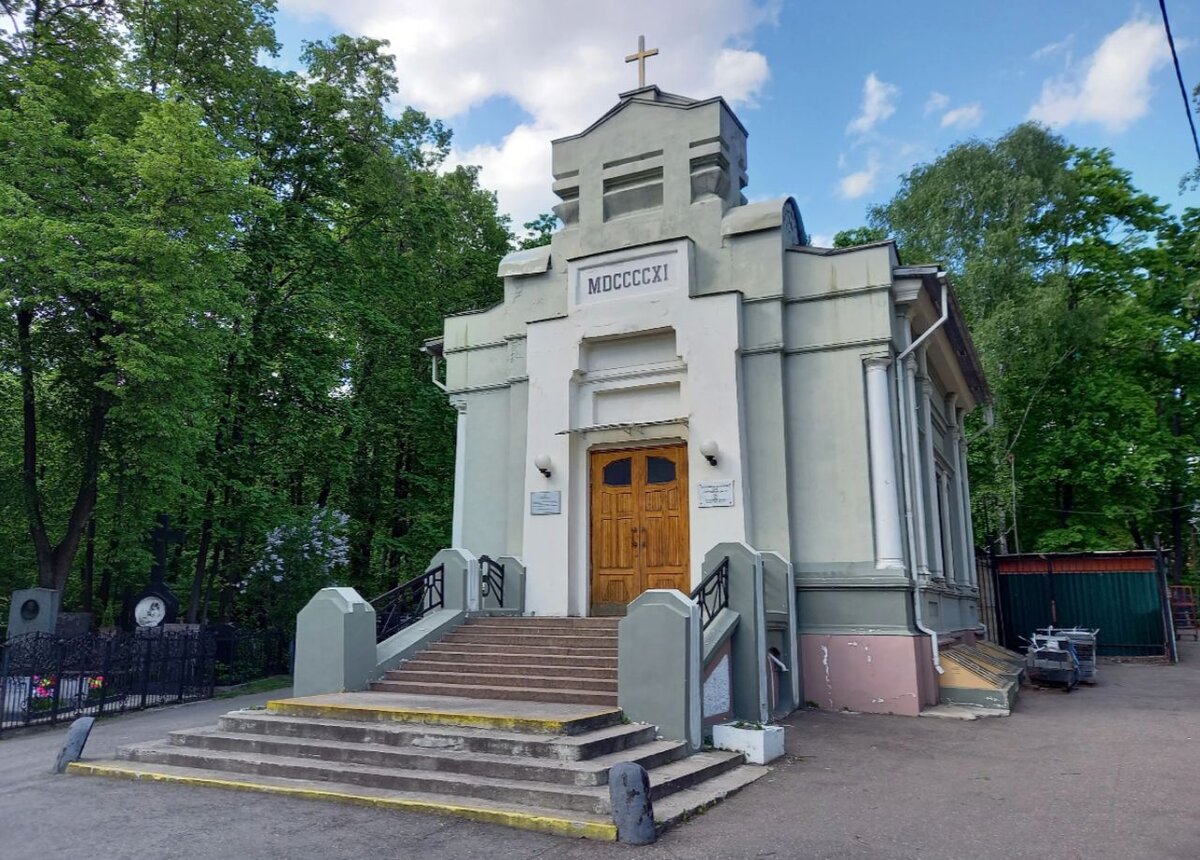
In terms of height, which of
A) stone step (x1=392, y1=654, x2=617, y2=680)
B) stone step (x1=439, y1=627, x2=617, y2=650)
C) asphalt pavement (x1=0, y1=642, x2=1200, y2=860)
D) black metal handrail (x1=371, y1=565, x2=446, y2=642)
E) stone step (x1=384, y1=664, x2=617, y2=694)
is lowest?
asphalt pavement (x1=0, y1=642, x2=1200, y2=860)

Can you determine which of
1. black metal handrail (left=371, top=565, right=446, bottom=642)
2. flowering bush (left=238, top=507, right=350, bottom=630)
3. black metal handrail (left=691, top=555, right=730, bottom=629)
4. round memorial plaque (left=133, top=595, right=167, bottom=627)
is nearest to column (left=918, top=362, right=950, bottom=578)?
black metal handrail (left=691, top=555, right=730, bottom=629)

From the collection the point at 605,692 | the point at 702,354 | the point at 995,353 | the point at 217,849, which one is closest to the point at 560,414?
the point at 702,354

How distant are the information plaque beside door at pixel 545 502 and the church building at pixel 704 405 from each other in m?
0.03

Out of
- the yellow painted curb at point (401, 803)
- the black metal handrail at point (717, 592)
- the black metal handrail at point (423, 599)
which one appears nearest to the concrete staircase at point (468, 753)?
the yellow painted curb at point (401, 803)

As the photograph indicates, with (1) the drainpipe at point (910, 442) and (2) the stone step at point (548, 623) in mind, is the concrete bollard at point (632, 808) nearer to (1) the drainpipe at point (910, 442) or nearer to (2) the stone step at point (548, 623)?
(2) the stone step at point (548, 623)

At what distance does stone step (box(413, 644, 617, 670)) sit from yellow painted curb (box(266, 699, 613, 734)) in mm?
1703

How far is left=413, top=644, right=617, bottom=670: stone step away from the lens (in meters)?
10.0

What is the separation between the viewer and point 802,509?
12.0 metres

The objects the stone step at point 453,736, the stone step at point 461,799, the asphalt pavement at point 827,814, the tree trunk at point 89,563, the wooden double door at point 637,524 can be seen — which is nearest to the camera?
the asphalt pavement at point 827,814

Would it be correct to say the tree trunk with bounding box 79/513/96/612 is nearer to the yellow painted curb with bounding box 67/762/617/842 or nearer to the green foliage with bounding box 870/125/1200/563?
the yellow painted curb with bounding box 67/762/617/842

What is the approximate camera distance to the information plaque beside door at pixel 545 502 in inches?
516

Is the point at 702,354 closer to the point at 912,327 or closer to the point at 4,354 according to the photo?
the point at 912,327

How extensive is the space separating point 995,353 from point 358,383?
62.0ft

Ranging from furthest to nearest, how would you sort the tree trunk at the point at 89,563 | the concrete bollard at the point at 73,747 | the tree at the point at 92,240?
the tree trunk at the point at 89,563, the tree at the point at 92,240, the concrete bollard at the point at 73,747
